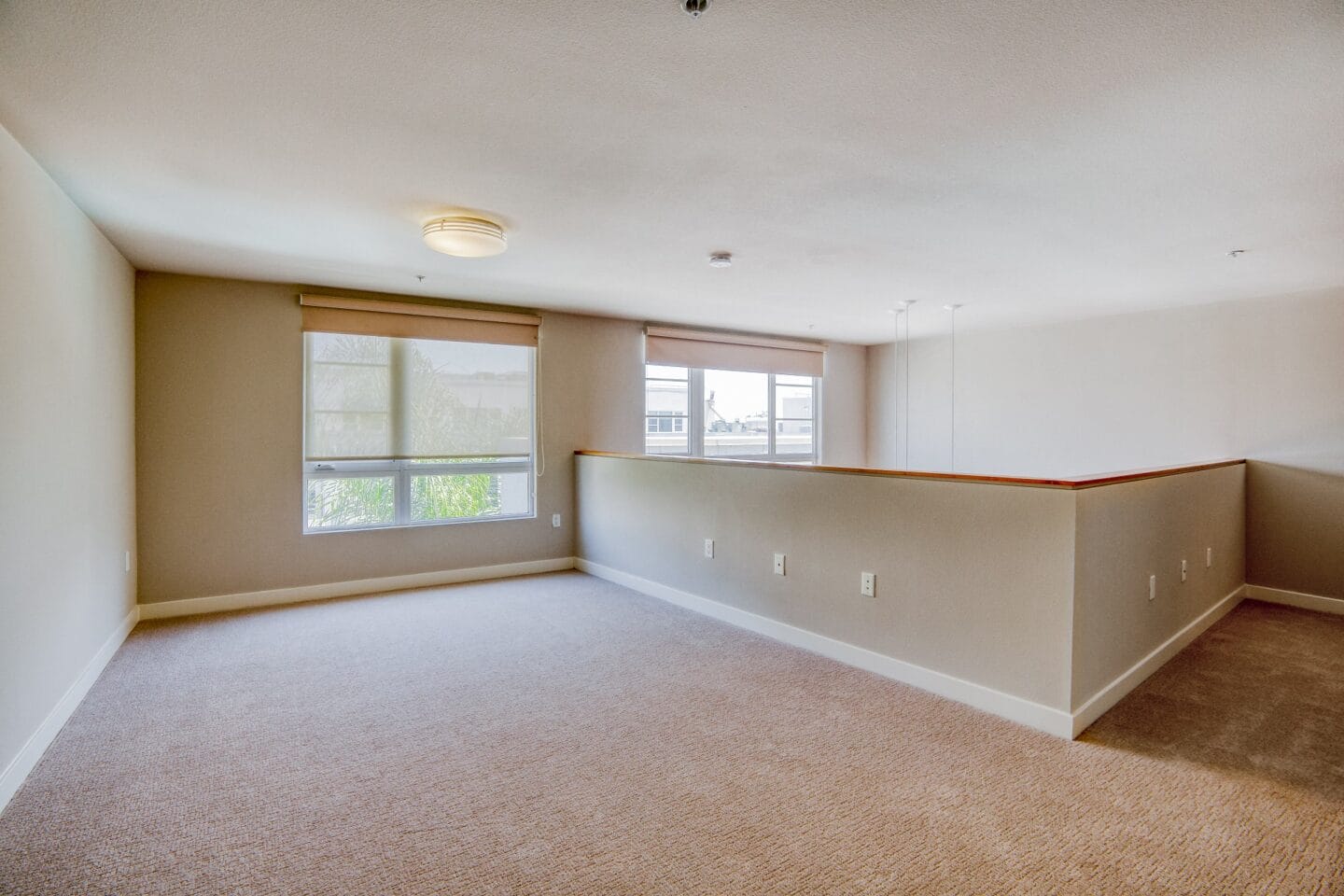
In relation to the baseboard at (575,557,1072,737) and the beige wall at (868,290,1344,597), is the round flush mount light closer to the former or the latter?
the baseboard at (575,557,1072,737)

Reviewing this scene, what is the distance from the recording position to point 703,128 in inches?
81.9

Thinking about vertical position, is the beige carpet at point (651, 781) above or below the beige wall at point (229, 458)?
below

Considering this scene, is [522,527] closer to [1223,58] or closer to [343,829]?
[343,829]

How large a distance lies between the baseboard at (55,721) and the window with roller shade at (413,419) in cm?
134

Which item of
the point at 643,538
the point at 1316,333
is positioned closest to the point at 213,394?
the point at 643,538

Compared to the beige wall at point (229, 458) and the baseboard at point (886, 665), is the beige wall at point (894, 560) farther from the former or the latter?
the beige wall at point (229, 458)

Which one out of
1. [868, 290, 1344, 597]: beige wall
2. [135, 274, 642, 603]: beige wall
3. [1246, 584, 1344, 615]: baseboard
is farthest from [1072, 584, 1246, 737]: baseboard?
[135, 274, 642, 603]: beige wall

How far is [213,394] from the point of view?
162 inches

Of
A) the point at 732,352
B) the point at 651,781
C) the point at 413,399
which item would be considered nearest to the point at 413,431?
the point at 413,399

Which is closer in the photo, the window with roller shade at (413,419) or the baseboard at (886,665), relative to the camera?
the baseboard at (886,665)

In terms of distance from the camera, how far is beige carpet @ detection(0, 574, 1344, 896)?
1.72 meters

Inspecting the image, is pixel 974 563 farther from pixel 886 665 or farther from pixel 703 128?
pixel 703 128

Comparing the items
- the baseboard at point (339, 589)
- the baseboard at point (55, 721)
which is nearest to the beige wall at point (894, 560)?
the baseboard at point (339, 589)

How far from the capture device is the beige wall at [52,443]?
213 centimetres
